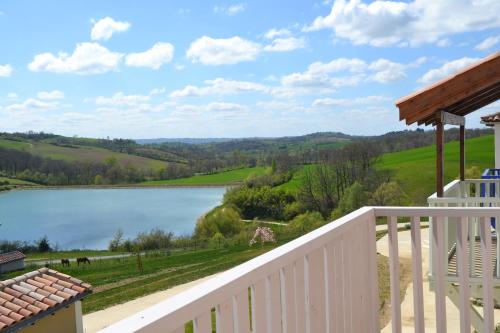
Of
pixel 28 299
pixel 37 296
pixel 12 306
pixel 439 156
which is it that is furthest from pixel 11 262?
pixel 439 156

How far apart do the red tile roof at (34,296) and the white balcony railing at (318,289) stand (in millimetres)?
9601

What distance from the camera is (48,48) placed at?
127m

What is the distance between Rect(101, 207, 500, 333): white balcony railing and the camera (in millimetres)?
1035

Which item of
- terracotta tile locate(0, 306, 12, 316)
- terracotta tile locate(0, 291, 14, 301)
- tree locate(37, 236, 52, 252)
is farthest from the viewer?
tree locate(37, 236, 52, 252)

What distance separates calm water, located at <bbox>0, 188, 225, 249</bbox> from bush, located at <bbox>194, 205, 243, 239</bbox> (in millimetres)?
7713

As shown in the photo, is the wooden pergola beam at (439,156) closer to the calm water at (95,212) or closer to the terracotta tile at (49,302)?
the terracotta tile at (49,302)

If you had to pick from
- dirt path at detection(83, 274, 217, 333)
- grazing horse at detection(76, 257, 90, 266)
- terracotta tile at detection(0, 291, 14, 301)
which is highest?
terracotta tile at detection(0, 291, 14, 301)

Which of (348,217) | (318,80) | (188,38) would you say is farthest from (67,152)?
(348,217)

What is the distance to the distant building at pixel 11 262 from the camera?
35312 millimetres

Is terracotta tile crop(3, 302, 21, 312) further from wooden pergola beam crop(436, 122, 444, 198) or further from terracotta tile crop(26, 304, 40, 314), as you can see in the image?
wooden pergola beam crop(436, 122, 444, 198)

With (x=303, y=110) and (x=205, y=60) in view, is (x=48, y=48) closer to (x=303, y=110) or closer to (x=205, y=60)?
(x=205, y=60)

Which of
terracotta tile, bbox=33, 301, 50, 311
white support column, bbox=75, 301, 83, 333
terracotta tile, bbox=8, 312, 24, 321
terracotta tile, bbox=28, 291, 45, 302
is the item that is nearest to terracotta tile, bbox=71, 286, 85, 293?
white support column, bbox=75, 301, 83, 333

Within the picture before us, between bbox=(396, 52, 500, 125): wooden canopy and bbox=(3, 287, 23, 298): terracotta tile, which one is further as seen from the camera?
bbox=(3, 287, 23, 298): terracotta tile

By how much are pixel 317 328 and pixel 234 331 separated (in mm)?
573
